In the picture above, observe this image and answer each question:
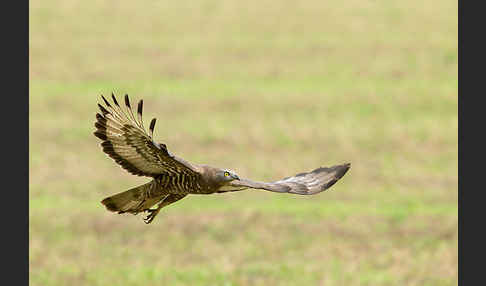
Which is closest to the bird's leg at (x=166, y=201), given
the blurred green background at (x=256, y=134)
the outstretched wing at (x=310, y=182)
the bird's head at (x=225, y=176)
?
the bird's head at (x=225, y=176)

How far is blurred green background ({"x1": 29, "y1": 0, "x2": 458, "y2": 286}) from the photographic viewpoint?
13297mm

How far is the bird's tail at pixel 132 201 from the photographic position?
16.0 ft

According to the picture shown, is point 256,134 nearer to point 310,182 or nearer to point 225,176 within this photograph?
point 310,182

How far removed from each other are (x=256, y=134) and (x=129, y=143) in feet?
Result: 45.1

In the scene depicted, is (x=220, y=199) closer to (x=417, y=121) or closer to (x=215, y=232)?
(x=215, y=232)

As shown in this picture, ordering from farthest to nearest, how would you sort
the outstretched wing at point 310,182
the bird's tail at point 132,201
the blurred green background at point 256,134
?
the blurred green background at point 256,134 → the outstretched wing at point 310,182 → the bird's tail at point 132,201

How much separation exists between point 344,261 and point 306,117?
6460 millimetres

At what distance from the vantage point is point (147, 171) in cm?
490

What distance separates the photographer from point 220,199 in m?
15.4

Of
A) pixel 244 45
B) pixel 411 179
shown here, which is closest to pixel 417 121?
pixel 411 179

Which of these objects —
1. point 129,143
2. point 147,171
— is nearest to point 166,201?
point 147,171

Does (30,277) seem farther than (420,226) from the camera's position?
No

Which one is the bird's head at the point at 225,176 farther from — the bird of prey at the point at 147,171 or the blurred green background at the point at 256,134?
the blurred green background at the point at 256,134

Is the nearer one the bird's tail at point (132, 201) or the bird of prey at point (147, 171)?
the bird of prey at point (147, 171)
